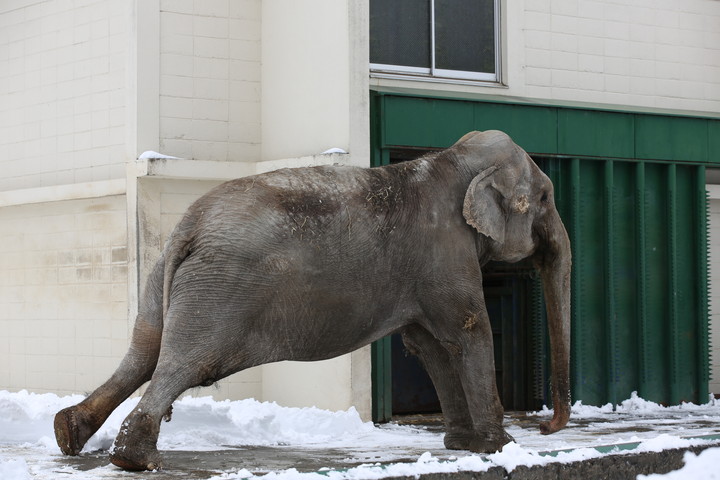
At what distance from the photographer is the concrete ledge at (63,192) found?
44.1ft

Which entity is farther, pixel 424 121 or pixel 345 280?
pixel 424 121

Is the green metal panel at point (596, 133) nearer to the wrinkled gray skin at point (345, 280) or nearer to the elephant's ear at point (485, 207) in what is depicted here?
the wrinkled gray skin at point (345, 280)

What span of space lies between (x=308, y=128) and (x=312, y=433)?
3420mm

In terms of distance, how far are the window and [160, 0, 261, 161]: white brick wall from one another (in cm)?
155

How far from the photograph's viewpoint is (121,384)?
28.8 feet

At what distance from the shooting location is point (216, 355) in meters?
8.12

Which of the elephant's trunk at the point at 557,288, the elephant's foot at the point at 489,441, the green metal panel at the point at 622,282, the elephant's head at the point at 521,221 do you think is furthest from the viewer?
the green metal panel at the point at 622,282

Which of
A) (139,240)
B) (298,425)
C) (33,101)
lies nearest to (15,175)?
(33,101)

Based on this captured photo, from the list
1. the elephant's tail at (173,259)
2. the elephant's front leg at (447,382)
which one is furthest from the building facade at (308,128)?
the elephant's tail at (173,259)

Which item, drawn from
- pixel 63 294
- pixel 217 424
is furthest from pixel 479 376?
pixel 63 294

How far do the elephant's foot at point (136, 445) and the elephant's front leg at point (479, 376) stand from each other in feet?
8.23

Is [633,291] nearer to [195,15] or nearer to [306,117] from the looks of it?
[306,117]

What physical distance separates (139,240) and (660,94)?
23.3 feet

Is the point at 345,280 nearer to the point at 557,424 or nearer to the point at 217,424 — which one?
the point at 557,424
